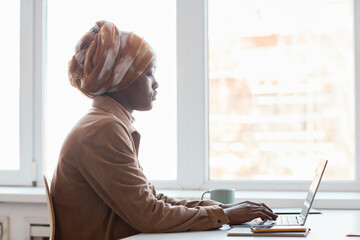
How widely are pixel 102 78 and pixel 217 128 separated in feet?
3.51

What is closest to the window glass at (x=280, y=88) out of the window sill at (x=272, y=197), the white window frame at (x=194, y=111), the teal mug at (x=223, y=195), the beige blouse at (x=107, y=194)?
the white window frame at (x=194, y=111)

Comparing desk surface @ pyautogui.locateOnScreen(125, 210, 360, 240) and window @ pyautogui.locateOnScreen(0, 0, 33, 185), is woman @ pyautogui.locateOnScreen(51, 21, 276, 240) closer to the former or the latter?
desk surface @ pyautogui.locateOnScreen(125, 210, 360, 240)

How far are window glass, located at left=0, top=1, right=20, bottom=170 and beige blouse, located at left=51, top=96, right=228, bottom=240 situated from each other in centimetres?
138

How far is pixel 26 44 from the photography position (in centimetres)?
277

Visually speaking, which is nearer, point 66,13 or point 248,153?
point 248,153

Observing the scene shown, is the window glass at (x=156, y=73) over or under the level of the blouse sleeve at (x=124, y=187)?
over

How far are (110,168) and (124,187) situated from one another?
66 mm

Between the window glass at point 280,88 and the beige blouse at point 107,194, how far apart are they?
1044 millimetres

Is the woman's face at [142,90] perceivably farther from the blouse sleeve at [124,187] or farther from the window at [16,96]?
the window at [16,96]

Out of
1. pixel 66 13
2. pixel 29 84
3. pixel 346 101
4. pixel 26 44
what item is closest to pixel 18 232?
pixel 29 84

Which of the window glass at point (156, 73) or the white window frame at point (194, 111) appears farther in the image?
the window glass at point (156, 73)

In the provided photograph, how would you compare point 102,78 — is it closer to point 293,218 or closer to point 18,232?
point 293,218

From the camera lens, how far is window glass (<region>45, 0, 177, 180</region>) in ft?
8.64

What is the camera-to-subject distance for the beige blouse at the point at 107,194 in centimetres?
143
